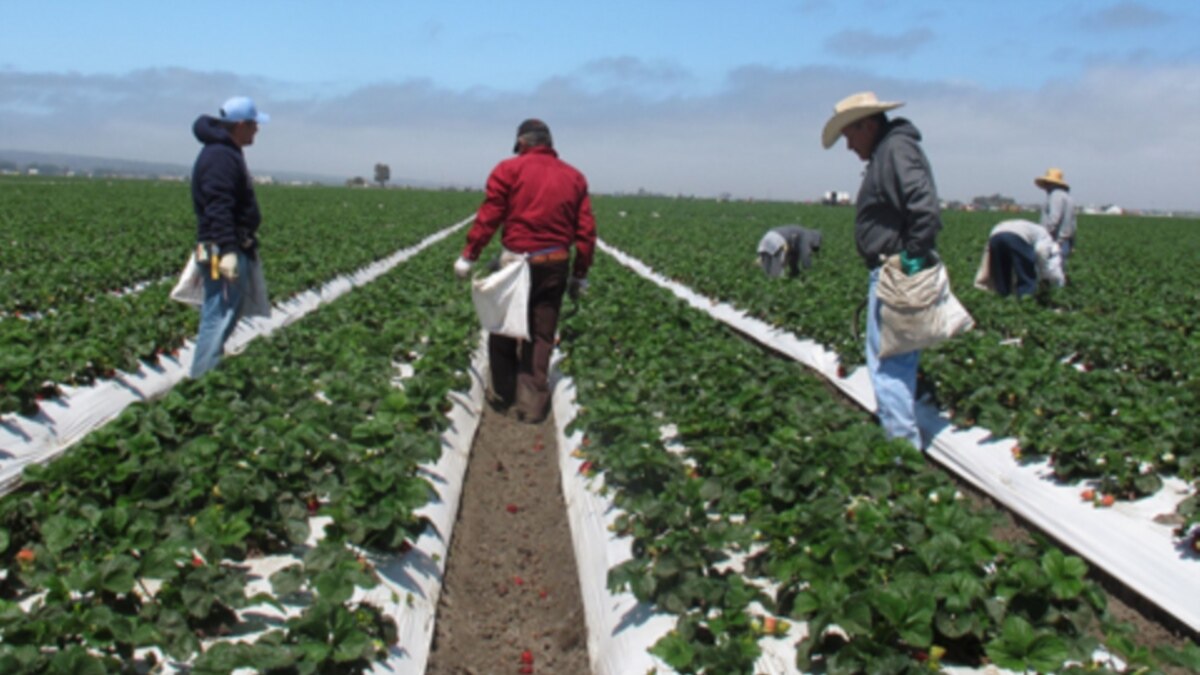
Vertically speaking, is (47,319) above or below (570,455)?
above

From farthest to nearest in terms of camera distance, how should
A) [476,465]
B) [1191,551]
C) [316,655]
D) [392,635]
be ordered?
[476,465], [1191,551], [392,635], [316,655]

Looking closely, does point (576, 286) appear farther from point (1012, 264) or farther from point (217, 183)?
point (1012, 264)

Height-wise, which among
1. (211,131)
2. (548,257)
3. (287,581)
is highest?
(211,131)

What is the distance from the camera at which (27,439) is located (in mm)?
5031

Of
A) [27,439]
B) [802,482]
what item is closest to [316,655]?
[802,482]

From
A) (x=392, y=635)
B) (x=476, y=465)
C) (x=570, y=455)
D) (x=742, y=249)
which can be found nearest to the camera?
(x=392, y=635)

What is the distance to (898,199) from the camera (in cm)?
493

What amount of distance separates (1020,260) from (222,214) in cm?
874

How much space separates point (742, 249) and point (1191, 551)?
16.1m

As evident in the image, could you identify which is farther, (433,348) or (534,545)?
(433,348)

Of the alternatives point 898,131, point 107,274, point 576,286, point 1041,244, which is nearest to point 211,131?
point 576,286

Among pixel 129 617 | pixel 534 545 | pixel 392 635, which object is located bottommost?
pixel 534 545

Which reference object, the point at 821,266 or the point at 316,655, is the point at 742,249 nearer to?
the point at 821,266

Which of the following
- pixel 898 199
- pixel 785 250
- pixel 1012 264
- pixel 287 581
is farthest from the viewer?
pixel 785 250
